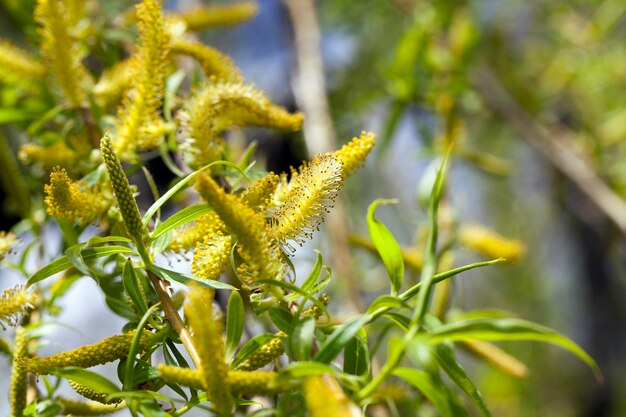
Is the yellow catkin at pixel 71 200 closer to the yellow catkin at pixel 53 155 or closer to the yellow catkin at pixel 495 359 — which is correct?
the yellow catkin at pixel 53 155

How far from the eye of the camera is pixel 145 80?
1.87 ft

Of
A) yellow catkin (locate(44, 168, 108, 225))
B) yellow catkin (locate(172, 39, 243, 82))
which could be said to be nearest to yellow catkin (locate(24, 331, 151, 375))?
yellow catkin (locate(44, 168, 108, 225))

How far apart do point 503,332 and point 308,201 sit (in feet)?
0.56

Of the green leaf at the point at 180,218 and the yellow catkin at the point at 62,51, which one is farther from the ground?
the yellow catkin at the point at 62,51

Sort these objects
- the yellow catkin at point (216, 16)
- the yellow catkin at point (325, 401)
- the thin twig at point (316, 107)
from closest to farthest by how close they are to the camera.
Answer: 1. the yellow catkin at point (325, 401)
2. the yellow catkin at point (216, 16)
3. the thin twig at point (316, 107)

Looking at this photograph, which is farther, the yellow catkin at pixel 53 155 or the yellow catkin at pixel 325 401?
the yellow catkin at pixel 53 155

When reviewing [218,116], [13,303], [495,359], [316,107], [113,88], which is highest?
[316,107]

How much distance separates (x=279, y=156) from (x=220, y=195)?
43.9 inches

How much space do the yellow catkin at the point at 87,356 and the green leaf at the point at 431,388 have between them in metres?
0.20

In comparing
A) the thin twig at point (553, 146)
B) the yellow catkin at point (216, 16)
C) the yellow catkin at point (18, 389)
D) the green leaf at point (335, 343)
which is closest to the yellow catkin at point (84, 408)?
the yellow catkin at point (18, 389)

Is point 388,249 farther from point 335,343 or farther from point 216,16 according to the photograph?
point 216,16

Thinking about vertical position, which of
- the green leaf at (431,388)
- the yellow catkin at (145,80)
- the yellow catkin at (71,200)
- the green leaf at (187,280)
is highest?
the yellow catkin at (145,80)

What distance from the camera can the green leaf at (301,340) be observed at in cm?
40

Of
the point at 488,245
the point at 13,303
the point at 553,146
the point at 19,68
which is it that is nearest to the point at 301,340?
→ the point at 13,303
